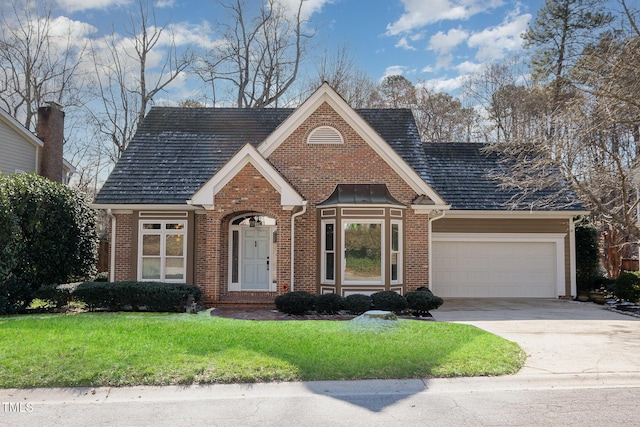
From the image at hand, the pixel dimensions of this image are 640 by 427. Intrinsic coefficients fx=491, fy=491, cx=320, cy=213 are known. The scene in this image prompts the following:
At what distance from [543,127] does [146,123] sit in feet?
47.2

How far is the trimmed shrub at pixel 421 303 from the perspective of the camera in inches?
519

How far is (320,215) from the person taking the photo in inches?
597

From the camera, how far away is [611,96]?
488 inches

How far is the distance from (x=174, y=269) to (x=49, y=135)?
1297cm

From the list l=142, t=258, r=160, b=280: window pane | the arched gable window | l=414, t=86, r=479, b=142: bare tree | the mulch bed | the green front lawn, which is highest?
l=414, t=86, r=479, b=142: bare tree

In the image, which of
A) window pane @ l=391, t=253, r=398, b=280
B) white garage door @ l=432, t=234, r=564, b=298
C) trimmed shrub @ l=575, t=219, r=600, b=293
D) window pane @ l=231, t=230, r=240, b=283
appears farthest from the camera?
trimmed shrub @ l=575, t=219, r=600, b=293

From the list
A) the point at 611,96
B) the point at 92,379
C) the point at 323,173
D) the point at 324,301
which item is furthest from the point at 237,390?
the point at 611,96

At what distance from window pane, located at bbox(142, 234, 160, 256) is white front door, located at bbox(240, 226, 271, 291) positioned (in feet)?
8.86

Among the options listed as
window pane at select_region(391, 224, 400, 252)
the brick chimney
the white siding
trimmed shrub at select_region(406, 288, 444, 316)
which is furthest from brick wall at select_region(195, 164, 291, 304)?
the brick chimney

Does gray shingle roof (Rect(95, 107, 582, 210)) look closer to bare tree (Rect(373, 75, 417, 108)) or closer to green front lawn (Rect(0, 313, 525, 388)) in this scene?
green front lawn (Rect(0, 313, 525, 388))

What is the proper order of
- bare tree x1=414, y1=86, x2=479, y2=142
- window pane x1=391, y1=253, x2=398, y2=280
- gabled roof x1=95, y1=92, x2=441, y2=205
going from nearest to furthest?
window pane x1=391, y1=253, x2=398, y2=280, gabled roof x1=95, y1=92, x2=441, y2=205, bare tree x1=414, y1=86, x2=479, y2=142

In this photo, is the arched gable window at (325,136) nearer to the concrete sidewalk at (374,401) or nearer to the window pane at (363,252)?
the window pane at (363,252)

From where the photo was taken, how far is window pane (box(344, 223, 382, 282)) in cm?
1445

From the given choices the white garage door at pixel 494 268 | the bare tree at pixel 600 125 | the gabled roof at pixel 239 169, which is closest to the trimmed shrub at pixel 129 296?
the gabled roof at pixel 239 169
